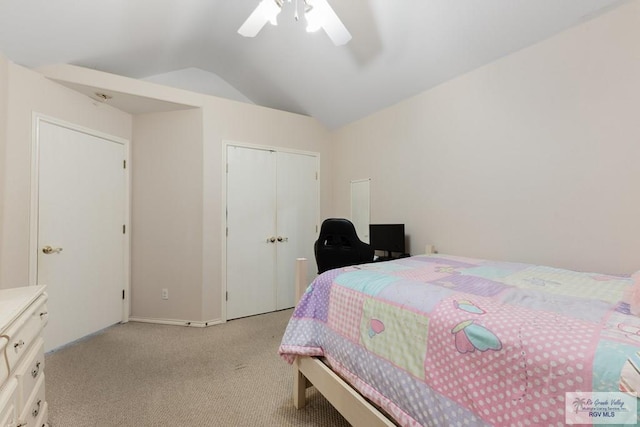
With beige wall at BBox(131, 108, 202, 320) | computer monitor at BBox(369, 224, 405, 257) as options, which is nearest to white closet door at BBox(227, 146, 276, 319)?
beige wall at BBox(131, 108, 202, 320)

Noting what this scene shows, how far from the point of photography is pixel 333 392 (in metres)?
1.22

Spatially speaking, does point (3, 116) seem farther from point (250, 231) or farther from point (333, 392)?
point (333, 392)

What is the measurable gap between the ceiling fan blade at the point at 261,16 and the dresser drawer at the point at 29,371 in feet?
7.13

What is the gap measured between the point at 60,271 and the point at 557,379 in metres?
3.32

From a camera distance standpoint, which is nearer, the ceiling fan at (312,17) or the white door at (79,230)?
the ceiling fan at (312,17)

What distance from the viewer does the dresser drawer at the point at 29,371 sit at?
3.47 ft

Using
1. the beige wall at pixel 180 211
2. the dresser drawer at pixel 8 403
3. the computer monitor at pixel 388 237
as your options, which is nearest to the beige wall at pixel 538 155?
the computer monitor at pixel 388 237

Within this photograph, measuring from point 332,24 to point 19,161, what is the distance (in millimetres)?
2566

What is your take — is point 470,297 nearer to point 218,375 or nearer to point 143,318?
point 218,375

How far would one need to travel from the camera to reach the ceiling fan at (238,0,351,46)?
1.57 meters

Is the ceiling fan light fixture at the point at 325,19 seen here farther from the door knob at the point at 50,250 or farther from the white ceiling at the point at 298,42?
the door knob at the point at 50,250

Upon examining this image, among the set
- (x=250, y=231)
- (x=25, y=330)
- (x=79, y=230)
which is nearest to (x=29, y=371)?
(x=25, y=330)

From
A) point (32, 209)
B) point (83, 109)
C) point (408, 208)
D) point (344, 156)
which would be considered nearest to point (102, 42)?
point (83, 109)

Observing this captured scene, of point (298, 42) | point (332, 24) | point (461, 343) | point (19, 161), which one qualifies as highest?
point (298, 42)
